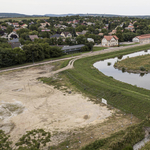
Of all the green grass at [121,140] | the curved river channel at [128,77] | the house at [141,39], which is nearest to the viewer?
the green grass at [121,140]

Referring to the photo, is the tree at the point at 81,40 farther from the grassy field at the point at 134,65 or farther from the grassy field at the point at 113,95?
the grassy field at the point at 113,95

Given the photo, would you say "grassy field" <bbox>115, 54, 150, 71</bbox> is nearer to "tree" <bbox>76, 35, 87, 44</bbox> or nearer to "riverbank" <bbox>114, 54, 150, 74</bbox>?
"riverbank" <bbox>114, 54, 150, 74</bbox>

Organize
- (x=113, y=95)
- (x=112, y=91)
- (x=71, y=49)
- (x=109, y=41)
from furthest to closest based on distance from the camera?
1. (x=109, y=41)
2. (x=71, y=49)
3. (x=112, y=91)
4. (x=113, y=95)

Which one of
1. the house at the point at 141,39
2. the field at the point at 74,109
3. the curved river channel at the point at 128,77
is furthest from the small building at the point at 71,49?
the house at the point at 141,39

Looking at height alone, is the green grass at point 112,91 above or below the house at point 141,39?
below

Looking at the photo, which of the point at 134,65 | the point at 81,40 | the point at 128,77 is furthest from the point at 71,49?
the point at 128,77

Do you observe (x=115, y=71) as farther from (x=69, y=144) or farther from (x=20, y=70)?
(x=69, y=144)

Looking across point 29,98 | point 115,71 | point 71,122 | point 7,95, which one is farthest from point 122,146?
point 115,71

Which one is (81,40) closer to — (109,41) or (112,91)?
(109,41)

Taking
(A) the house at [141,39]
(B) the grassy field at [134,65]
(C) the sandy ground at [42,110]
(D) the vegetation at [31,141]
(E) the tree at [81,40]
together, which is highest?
(E) the tree at [81,40]

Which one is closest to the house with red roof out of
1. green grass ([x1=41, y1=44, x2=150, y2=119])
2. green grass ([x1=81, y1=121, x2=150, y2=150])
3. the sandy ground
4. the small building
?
the small building
